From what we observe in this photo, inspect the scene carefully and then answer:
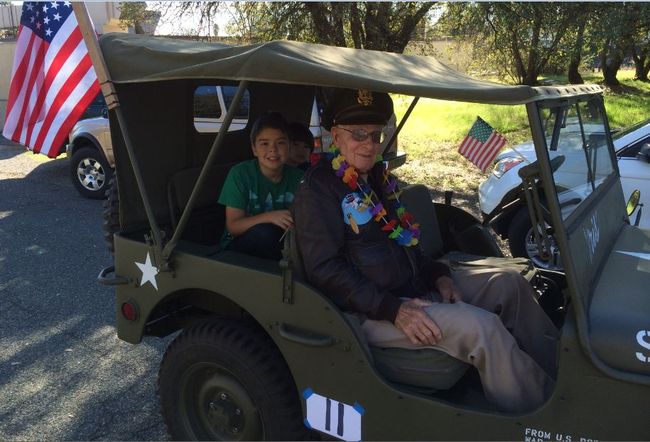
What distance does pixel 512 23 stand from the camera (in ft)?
30.2

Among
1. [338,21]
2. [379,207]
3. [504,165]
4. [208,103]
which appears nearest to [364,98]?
[379,207]

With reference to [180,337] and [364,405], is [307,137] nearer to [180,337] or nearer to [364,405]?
[180,337]

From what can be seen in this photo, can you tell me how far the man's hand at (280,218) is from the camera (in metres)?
2.82

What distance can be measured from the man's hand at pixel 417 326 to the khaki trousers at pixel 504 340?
0.03 metres

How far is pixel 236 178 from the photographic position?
10.1 feet

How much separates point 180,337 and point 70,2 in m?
1.60

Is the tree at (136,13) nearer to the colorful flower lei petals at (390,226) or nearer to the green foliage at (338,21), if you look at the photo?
the green foliage at (338,21)

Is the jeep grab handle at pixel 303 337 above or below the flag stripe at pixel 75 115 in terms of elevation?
below

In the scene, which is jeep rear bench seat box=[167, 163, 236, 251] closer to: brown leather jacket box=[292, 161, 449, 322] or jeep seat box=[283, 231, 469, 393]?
brown leather jacket box=[292, 161, 449, 322]

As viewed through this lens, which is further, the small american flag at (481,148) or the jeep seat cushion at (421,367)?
the small american flag at (481,148)

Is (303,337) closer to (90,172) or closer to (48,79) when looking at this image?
(48,79)

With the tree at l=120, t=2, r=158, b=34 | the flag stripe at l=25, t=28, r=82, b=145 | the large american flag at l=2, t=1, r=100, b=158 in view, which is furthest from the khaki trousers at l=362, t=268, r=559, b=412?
the tree at l=120, t=2, r=158, b=34

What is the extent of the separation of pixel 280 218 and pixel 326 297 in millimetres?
670

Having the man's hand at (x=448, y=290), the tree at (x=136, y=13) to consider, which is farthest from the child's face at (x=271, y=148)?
the tree at (x=136, y=13)
